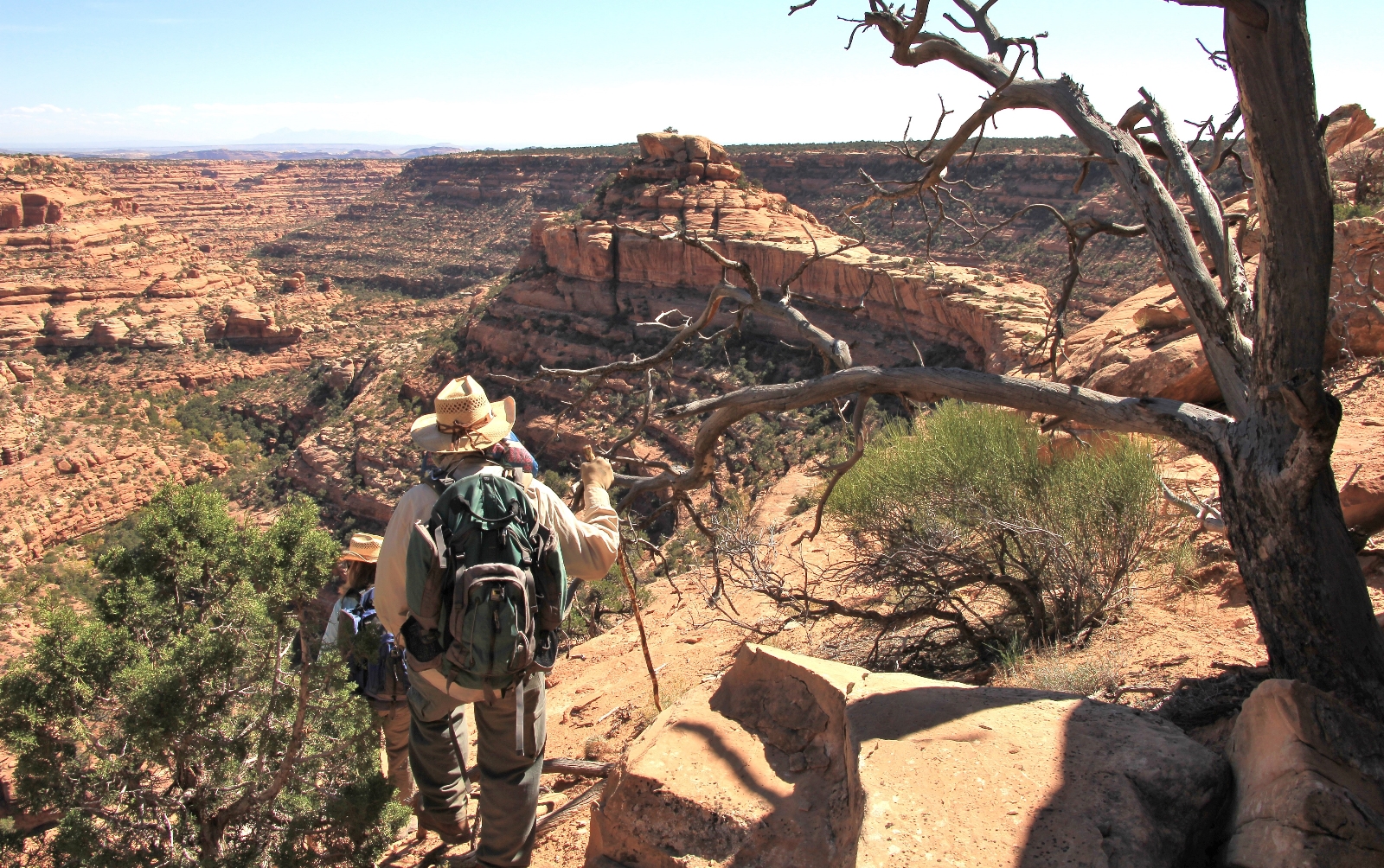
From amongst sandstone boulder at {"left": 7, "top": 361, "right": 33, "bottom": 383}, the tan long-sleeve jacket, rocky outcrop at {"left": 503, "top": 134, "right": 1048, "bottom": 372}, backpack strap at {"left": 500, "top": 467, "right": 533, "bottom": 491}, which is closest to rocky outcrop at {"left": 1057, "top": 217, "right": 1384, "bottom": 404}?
the tan long-sleeve jacket

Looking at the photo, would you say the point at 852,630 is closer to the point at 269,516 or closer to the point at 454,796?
the point at 454,796

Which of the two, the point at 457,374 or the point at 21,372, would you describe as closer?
the point at 457,374

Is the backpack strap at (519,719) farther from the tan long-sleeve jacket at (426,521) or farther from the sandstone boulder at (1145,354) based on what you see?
the sandstone boulder at (1145,354)

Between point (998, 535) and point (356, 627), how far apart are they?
11.9 feet

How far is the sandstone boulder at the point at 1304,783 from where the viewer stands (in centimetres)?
211

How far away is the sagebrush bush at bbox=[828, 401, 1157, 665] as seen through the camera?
186 inches

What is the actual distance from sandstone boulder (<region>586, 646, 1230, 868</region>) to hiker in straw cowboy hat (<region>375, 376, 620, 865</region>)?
1.14 feet

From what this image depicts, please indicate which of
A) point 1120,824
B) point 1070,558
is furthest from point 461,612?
point 1070,558

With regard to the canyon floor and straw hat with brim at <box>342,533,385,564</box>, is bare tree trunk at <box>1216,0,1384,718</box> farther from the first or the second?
straw hat with brim at <box>342,533,385,564</box>

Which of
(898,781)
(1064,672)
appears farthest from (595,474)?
(1064,672)

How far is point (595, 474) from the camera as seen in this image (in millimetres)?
3172

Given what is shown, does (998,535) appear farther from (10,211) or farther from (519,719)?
(10,211)

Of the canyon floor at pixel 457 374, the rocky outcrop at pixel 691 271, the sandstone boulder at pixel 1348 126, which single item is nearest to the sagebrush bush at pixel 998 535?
the canyon floor at pixel 457 374

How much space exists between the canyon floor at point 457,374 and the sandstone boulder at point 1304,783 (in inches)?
17.0
